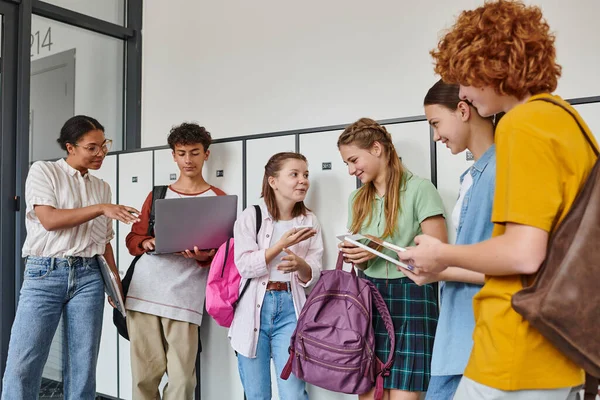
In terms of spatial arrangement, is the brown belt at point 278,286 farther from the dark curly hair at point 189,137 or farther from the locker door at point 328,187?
the dark curly hair at point 189,137

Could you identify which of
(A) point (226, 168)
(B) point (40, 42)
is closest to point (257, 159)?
(A) point (226, 168)

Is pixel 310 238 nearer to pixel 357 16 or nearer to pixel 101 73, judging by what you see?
pixel 357 16

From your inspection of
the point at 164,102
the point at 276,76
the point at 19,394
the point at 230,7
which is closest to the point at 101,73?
the point at 164,102

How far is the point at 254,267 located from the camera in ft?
7.50

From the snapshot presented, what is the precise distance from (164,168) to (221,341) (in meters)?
1.00

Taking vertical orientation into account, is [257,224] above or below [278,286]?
above

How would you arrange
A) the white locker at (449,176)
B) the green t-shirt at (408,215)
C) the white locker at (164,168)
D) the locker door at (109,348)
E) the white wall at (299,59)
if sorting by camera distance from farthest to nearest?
the locker door at (109,348), the white locker at (164,168), the white wall at (299,59), the white locker at (449,176), the green t-shirt at (408,215)

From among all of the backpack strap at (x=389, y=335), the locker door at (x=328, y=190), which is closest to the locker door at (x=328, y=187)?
the locker door at (x=328, y=190)

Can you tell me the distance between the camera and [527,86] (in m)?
1.07

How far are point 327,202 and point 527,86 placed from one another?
4.73ft

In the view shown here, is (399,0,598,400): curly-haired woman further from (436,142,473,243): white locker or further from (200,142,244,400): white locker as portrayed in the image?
(200,142,244,400): white locker

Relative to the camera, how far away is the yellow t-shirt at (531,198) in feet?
3.12

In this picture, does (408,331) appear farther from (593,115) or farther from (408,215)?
(593,115)

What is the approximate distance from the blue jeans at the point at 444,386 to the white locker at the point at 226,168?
1526 mm
